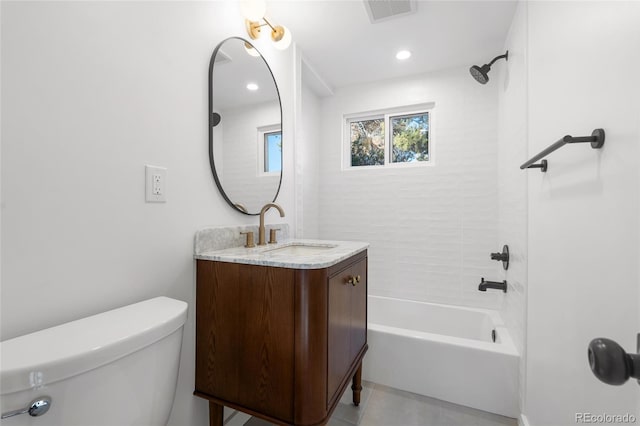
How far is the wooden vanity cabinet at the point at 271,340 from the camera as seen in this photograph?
0.97m

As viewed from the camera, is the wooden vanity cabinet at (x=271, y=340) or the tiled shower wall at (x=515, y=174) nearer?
the wooden vanity cabinet at (x=271, y=340)

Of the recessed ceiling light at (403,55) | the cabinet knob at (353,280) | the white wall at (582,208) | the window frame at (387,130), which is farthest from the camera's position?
the window frame at (387,130)

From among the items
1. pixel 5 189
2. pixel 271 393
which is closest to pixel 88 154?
pixel 5 189

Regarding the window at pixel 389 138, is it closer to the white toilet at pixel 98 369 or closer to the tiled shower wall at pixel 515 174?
the tiled shower wall at pixel 515 174

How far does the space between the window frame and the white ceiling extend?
32 centimetres

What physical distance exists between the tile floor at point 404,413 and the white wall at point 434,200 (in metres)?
0.92

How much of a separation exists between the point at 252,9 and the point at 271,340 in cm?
158

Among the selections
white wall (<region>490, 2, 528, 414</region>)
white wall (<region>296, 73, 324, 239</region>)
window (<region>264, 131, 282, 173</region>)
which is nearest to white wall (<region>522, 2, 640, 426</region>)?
white wall (<region>490, 2, 528, 414</region>)

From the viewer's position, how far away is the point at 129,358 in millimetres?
673

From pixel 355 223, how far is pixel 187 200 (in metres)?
1.87

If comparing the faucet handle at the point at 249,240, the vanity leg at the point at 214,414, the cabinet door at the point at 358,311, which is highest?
the faucet handle at the point at 249,240

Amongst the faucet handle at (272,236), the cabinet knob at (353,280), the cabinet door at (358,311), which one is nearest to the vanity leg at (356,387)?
the cabinet door at (358,311)

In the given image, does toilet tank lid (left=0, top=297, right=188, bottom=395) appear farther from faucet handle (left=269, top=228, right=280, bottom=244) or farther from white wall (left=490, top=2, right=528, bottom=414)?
white wall (left=490, top=2, right=528, bottom=414)

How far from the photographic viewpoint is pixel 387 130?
2.72 metres
